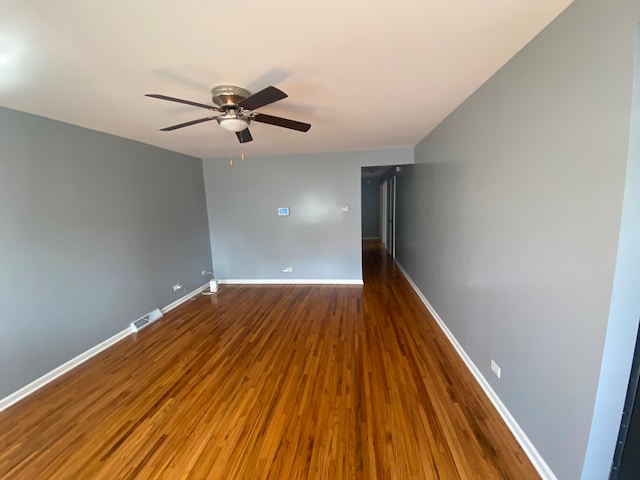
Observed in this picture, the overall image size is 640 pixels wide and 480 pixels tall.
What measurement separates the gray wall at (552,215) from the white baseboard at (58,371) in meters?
3.95

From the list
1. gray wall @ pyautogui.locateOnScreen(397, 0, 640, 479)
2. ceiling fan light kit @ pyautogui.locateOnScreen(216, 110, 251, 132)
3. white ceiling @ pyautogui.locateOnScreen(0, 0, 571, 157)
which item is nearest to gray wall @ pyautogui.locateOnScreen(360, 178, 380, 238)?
white ceiling @ pyautogui.locateOnScreen(0, 0, 571, 157)

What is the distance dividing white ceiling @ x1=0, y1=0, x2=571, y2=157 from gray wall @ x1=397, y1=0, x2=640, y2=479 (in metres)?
0.29

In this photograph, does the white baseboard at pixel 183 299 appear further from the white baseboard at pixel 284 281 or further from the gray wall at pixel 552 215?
the gray wall at pixel 552 215

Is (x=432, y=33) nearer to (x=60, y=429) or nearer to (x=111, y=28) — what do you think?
(x=111, y=28)

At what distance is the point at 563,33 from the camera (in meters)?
1.26

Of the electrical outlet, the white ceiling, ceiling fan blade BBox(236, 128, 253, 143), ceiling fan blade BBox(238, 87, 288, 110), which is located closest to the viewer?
the white ceiling

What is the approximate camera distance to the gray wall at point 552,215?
1.04 metres

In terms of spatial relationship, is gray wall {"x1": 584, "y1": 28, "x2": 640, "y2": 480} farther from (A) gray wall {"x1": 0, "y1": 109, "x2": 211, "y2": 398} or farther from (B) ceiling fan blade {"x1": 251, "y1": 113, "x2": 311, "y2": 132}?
(A) gray wall {"x1": 0, "y1": 109, "x2": 211, "y2": 398}

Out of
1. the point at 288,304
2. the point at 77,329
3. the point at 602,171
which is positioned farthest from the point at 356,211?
the point at 77,329

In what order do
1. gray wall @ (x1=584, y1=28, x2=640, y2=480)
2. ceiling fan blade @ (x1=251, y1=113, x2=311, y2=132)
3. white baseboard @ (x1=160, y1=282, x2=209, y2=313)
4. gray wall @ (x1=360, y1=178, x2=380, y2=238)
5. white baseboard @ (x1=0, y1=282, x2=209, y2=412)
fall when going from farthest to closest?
1. gray wall @ (x1=360, y1=178, x2=380, y2=238)
2. white baseboard @ (x1=160, y1=282, x2=209, y2=313)
3. white baseboard @ (x1=0, y1=282, x2=209, y2=412)
4. ceiling fan blade @ (x1=251, y1=113, x2=311, y2=132)
5. gray wall @ (x1=584, y1=28, x2=640, y2=480)

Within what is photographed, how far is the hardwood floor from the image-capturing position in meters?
1.57

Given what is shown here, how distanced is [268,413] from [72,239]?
2.72 m

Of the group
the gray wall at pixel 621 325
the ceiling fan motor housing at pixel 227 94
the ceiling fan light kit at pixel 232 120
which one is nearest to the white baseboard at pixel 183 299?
the ceiling fan light kit at pixel 232 120

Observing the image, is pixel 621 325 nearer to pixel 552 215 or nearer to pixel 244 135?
pixel 552 215
